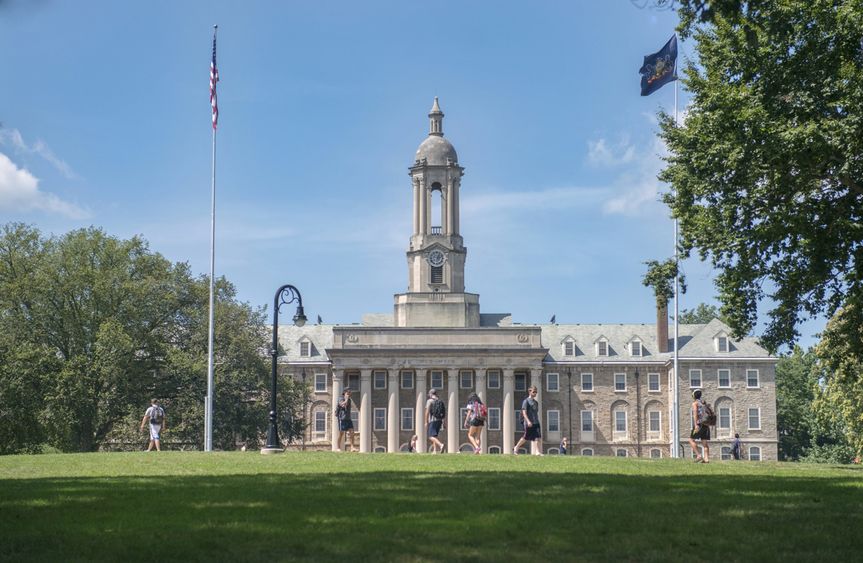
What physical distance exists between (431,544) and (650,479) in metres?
8.22

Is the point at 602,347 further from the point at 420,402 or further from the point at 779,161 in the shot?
the point at 779,161

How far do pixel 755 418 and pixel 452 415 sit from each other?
2490 cm

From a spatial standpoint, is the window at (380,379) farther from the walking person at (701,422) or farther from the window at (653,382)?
the walking person at (701,422)

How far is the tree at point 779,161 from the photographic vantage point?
3084 centimetres

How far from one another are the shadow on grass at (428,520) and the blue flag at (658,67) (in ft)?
105

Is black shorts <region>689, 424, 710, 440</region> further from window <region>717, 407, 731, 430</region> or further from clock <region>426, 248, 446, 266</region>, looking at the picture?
clock <region>426, 248, 446, 266</region>

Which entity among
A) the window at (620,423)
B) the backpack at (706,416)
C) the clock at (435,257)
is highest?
the clock at (435,257)

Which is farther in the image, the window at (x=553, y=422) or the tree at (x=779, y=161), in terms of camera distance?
the window at (x=553, y=422)

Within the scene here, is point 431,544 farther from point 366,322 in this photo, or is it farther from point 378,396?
point 366,322

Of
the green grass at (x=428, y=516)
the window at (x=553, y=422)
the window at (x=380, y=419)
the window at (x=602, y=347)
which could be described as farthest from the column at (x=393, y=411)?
the green grass at (x=428, y=516)

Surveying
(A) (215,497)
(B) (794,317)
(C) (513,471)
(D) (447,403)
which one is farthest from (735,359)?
(A) (215,497)

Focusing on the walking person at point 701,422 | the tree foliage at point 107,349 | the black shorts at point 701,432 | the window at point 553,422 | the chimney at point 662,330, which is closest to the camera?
the walking person at point 701,422

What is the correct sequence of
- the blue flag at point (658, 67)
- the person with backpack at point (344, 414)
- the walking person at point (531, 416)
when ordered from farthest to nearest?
the blue flag at point (658, 67), the person with backpack at point (344, 414), the walking person at point (531, 416)

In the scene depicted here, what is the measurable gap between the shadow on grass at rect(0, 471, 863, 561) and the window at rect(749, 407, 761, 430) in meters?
82.4
